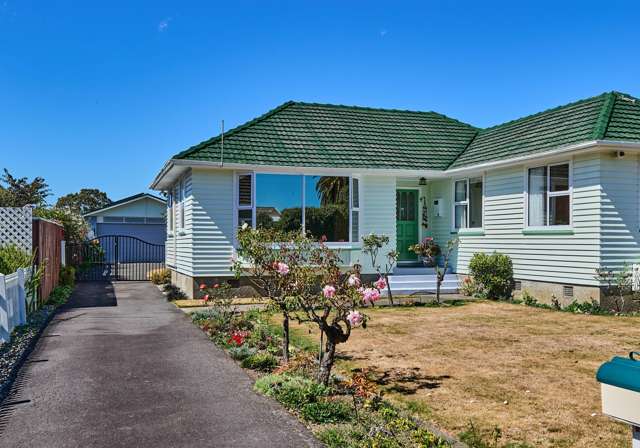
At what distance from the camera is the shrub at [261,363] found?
7.55m

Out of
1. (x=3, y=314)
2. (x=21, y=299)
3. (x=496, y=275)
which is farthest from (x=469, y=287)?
(x=3, y=314)

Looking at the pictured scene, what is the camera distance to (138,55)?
58.3ft

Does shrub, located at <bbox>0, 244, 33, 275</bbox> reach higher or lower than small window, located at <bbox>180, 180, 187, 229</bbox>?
lower

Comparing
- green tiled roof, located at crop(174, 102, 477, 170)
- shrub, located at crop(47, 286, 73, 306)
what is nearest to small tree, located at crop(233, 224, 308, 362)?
green tiled roof, located at crop(174, 102, 477, 170)

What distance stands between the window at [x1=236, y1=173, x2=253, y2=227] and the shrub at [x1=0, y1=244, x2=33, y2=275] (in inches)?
210

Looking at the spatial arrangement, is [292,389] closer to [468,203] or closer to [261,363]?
[261,363]

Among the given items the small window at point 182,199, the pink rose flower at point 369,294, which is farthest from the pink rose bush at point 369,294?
the small window at point 182,199

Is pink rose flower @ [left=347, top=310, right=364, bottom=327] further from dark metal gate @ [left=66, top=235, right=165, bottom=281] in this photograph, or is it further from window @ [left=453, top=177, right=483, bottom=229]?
dark metal gate @ [left=66, top=235, right=165, bottom=281]

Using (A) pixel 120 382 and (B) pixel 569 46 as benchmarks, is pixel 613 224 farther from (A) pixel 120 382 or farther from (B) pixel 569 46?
(A) pixel 120 382

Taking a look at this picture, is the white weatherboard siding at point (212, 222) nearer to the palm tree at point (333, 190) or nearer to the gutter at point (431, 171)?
the gutter at point (431, 171)

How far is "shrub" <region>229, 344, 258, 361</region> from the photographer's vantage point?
26.5ft

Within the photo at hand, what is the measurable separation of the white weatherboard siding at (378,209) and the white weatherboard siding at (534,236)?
2047 mm

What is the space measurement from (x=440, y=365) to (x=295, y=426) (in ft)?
10.5

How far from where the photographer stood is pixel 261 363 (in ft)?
24.8
